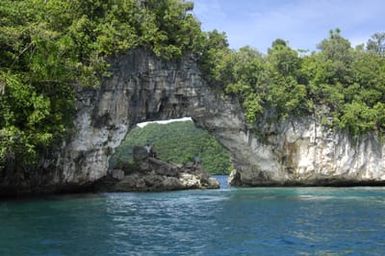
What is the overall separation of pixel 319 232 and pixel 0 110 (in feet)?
43.1

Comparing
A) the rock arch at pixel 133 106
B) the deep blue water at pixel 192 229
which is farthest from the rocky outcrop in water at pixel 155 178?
the deep blue water at pixel 192 229

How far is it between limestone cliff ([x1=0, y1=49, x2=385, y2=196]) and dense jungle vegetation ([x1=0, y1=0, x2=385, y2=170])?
3.27ft

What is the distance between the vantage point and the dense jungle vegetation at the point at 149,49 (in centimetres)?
2092

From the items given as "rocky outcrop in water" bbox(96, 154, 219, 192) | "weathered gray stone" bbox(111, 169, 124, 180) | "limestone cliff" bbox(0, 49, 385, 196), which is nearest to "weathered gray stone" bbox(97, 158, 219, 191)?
"rocky outcrop in water" bbox(96, 154, 219, 192)

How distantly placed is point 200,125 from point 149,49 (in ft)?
27.7

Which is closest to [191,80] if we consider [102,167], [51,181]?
[102,167]

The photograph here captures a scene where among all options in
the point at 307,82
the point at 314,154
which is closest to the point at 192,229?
the point at 314,154

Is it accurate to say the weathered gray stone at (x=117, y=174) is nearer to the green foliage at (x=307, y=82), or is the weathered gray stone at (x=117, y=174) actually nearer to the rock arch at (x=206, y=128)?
the rock arch at (x=206, y=128)

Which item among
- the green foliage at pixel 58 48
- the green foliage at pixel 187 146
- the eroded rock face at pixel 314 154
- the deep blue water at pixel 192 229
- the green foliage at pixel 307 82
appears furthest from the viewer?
the green foliage at pixel 187 146

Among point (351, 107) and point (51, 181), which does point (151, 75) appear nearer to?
point (51, 181)

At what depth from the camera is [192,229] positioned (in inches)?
595

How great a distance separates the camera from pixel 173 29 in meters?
31.8

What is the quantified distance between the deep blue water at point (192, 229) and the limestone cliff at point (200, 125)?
7074mm

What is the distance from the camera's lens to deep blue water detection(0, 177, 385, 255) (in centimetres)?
1197
